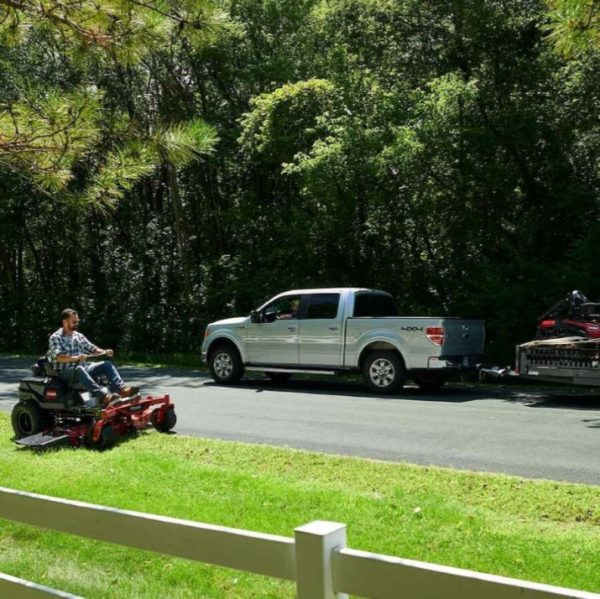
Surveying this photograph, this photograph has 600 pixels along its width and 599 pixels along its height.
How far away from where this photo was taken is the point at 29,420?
1000 centimetres

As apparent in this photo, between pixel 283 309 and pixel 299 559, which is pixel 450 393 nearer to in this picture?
pixel 283 309

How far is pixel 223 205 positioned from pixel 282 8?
7232 millimetres

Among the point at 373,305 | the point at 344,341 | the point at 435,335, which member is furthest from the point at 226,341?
the point at 435,335

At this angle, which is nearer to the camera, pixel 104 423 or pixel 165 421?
pixel 104 423

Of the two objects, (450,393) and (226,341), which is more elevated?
(226,341)

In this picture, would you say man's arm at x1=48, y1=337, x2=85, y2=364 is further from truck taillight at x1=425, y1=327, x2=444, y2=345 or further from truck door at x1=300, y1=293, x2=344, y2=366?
truck taillight at x1=425, y1=327, x2=444, y2=345

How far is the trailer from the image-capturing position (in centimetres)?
1277

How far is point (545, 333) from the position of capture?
1418cm

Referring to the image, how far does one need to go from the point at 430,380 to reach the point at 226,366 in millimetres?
4515

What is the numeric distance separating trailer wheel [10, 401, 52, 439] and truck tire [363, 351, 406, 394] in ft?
22.2

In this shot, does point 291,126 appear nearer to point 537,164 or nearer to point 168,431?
point 537,164

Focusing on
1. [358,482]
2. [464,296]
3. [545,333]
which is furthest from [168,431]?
[464,296]

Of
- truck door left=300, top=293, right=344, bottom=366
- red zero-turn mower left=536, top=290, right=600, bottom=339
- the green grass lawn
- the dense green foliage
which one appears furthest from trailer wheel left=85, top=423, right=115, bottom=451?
red zero-turn mower left=536, top=290, right=600, bottom=339

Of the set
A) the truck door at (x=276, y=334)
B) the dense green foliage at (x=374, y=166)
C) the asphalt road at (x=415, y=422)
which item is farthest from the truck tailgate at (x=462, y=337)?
the truck door at (x=276, y=334)
